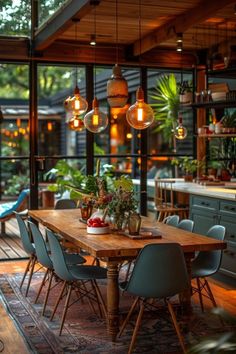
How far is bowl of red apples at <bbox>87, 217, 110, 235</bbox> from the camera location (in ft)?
16.4

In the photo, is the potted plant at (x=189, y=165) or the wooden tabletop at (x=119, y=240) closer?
the wooden tabletop at (x=119, y=240)


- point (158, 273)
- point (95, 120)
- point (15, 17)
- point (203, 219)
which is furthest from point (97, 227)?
point (15, 17)

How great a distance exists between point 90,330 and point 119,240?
77 centimetres

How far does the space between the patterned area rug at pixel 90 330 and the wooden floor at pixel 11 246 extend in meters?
2.32

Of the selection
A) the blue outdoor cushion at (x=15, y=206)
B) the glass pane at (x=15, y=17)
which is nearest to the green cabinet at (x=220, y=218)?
the glass pane at (x=15, y=17)

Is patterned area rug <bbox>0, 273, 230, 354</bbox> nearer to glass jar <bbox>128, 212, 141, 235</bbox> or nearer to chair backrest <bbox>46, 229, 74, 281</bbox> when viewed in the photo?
chair backrest <bbox>46, 229, 74, 281</bbox>

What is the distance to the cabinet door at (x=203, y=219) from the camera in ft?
22.1

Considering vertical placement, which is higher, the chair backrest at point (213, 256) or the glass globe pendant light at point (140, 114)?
the glass globe pendant light at point (140, 114)

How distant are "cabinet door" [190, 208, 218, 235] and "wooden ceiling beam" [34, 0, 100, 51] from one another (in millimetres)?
2569

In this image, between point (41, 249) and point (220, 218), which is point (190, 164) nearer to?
point (220, 218)

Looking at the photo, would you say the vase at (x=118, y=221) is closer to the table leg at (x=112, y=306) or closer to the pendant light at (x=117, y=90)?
the table leg at (x=112, y=306)

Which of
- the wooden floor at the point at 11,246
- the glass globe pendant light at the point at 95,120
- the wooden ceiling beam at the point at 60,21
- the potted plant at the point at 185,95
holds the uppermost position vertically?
the wooden ceiling beam at the point at 60,21

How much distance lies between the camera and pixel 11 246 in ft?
28.6

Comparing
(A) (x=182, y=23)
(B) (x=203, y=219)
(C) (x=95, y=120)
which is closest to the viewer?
(C) (x=95, y=120)
